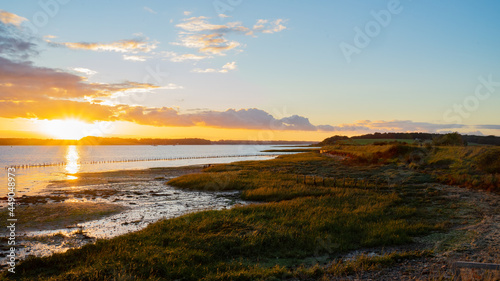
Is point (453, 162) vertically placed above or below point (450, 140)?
below

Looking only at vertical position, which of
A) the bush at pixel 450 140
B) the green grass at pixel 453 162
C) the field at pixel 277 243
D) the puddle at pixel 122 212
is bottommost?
the puddle at pixel 122 212

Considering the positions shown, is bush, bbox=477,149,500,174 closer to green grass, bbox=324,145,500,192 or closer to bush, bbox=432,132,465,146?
green grass, bbox=324,145,500,192

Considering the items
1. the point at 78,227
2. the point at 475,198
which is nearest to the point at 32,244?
the point at 78,227

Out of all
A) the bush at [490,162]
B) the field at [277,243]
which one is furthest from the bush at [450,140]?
the field at [277,243]

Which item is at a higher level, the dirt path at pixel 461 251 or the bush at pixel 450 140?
the bush at pixel 450 140

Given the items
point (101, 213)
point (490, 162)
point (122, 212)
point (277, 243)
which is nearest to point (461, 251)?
point (277, 243)

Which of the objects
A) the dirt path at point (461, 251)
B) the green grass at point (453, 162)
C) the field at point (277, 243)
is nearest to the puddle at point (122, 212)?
the field at point (277, 243)

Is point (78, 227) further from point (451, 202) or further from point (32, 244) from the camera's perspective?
point (451, 202)

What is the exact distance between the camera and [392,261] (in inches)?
543

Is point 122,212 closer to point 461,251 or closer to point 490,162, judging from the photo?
point 461,251

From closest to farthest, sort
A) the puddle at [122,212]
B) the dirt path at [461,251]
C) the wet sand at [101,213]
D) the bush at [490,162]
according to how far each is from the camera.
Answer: the dirt path at [461,251] → the puddle at [122,212] → the wet sand at [101,213] → the bush at [490,162]

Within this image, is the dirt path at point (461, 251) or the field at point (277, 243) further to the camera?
the field at point (277, 243)

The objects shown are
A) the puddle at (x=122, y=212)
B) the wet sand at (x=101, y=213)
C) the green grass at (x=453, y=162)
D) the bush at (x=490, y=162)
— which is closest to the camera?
the puddle at (x=122, y=212)

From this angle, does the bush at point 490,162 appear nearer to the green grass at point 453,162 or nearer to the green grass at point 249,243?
the green grass at point 453,162
